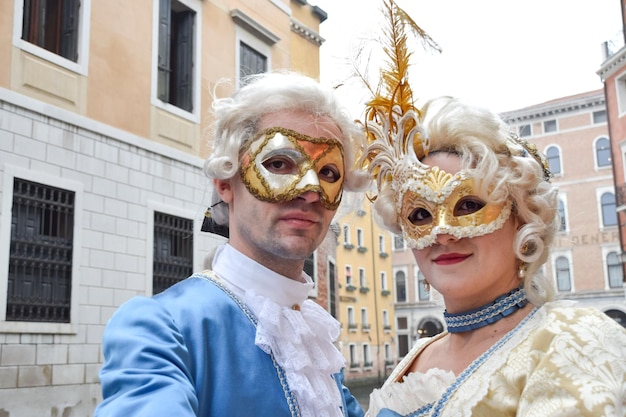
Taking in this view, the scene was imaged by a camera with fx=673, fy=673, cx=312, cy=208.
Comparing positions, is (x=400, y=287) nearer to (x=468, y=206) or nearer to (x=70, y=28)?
(x=70, y=28)

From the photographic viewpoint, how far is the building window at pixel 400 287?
4681 centimetres

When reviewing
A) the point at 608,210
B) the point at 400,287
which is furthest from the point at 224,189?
the point at 400,287

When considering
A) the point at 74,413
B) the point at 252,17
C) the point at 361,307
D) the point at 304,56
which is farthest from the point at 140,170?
the point at 361,307

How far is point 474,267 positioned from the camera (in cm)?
208

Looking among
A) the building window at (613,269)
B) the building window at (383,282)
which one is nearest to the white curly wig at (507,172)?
the building window at (613,269)

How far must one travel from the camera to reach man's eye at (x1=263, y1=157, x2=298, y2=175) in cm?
248

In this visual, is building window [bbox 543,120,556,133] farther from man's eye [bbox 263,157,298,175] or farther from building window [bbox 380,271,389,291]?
man's eye [bbox 263,157,298,175]

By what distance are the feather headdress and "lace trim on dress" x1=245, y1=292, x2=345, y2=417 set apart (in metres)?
0.57

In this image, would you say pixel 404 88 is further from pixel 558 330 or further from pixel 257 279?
pixel 558 330

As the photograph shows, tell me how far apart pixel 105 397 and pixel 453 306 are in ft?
3.59

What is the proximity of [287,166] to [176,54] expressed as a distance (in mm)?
8655

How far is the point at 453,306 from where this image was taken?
217 centimetres

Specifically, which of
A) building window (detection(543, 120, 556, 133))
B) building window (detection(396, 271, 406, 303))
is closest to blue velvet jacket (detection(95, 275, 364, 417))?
building window (detection(543, 120, 556, 133))

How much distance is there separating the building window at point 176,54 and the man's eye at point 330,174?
782cm
